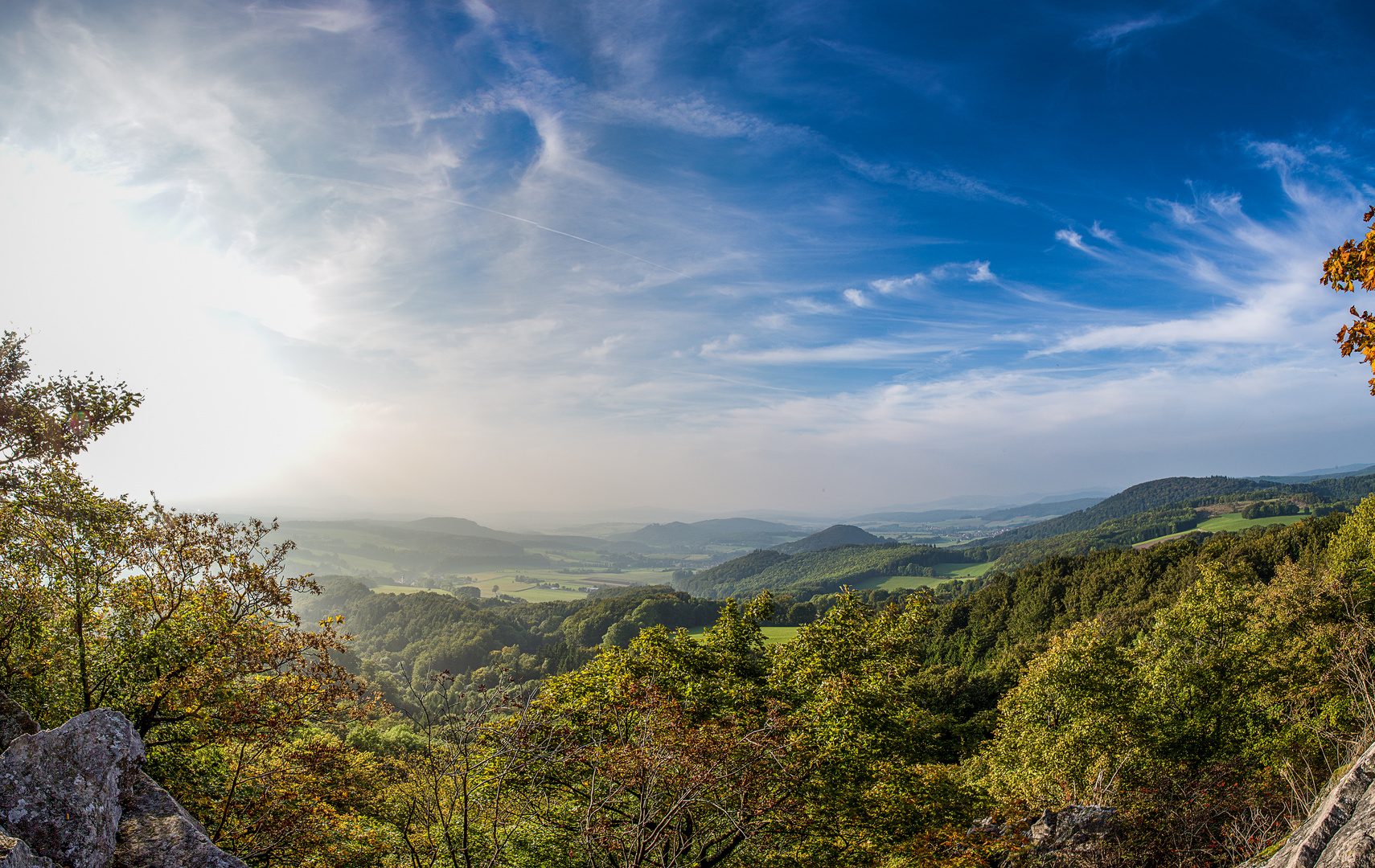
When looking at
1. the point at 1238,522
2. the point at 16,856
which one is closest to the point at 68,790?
the point at 16,856

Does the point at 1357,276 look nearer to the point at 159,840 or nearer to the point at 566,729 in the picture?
the point at 566,729

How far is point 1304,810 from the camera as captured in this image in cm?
898

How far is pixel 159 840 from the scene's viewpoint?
6168 mm

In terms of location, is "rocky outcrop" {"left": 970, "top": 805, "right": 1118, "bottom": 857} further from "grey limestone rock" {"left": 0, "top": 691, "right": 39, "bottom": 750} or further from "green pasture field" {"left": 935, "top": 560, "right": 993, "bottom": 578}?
"green pasture field" {"left": 935, "top": 560, "right": 993, "bottom": 578}

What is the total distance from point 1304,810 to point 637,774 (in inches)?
449

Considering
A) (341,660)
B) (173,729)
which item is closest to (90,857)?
(173,729)

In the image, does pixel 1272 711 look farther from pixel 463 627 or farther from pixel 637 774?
pixel 463 627

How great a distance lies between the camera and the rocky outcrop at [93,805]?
5613mm

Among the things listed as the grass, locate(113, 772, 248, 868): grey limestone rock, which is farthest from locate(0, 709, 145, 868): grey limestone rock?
the grass

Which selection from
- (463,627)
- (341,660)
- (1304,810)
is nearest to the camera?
(1304,810)

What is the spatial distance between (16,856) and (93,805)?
1651 mm

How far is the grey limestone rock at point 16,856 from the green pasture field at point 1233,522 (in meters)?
146

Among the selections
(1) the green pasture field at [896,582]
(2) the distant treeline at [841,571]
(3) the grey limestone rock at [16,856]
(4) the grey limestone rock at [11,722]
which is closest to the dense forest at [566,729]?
(4) the grey limestone rock at [11,722]

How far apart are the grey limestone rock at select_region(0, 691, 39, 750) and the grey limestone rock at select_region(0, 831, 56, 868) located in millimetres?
4042
